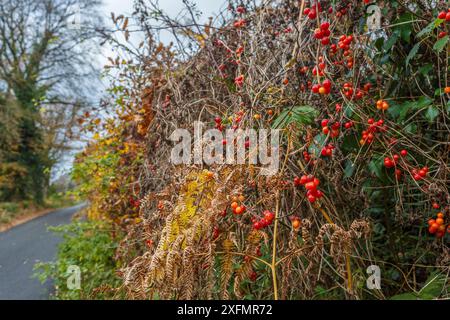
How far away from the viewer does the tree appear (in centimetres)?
1304

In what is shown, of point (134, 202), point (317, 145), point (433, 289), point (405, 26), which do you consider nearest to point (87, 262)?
point (134, 202)

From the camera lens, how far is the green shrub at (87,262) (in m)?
3.40

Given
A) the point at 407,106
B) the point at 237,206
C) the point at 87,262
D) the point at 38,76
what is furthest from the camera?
the point at 38,76

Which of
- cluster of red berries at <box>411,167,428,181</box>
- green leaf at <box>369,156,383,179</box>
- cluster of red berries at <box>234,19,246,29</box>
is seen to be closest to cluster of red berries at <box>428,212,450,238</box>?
cluster of red berries at <box>411,167,428,181</box>

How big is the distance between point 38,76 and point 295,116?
14.7 metres

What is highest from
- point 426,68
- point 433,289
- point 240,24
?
point 240,24

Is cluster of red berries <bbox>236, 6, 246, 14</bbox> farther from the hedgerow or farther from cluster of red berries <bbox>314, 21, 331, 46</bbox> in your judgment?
cluster of red berries <bbox>314, 21, 331, 46</bbox>

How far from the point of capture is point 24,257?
697cm

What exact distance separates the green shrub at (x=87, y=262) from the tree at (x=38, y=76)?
9.12m

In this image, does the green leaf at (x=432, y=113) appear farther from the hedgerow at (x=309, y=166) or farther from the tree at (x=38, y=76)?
the tree at (x=38, y=76)

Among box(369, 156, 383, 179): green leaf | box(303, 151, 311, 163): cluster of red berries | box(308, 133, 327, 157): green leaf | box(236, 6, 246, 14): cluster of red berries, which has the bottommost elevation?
box(369, 156, 383, 179): green leaf

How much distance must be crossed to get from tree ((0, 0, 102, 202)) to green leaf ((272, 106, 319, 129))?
12121 mm

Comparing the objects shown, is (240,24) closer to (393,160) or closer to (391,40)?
(391,40)
